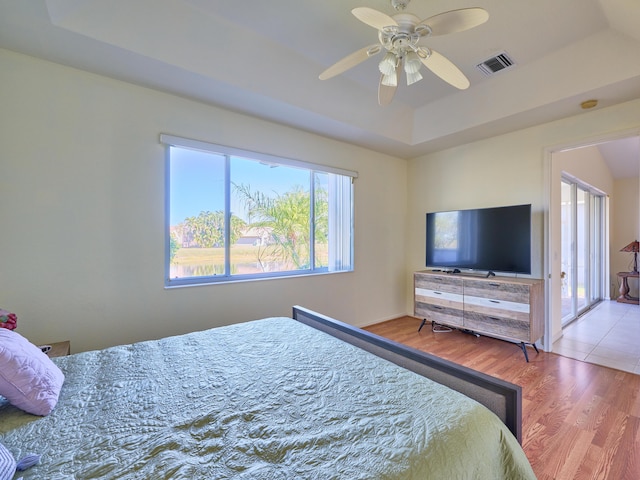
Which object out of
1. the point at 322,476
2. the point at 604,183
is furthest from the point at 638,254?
the point at 322,476

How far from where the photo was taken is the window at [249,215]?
107 inches

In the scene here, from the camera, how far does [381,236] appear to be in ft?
14.2

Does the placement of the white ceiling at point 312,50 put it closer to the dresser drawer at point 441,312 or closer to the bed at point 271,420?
the bed at point 271,420

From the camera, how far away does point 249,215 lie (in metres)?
3.15

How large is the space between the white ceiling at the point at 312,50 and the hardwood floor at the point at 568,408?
8.37 ft

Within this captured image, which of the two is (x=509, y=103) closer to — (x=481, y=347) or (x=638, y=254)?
(x=481, y=347)

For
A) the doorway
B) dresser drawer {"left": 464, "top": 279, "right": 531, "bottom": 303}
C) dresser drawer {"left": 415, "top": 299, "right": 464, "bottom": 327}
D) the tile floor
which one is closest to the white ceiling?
the doorway

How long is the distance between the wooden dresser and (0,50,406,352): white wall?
2223 mm

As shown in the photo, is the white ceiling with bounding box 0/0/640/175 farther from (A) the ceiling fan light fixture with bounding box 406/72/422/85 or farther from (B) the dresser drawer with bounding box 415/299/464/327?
(B) the dresser drawer with bounding box 415/299/464/327

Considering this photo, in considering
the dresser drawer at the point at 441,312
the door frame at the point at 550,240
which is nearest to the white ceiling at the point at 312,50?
the door frame at the point at 550,240

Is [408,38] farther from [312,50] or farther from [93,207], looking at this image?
[93,207]

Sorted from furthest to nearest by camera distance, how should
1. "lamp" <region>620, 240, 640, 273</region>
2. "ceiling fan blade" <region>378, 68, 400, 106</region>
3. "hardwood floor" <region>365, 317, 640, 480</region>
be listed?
1. "lamp" <region>620, 240, 640, 273</region>
2. "ceiling fan blade" <region>378, 68, 400, 106</region>
3. "hardwood floor" <region>365, 317, 640, 480</region>

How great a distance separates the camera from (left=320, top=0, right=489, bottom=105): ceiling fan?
59.9 inches

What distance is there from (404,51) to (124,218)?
246 cm
